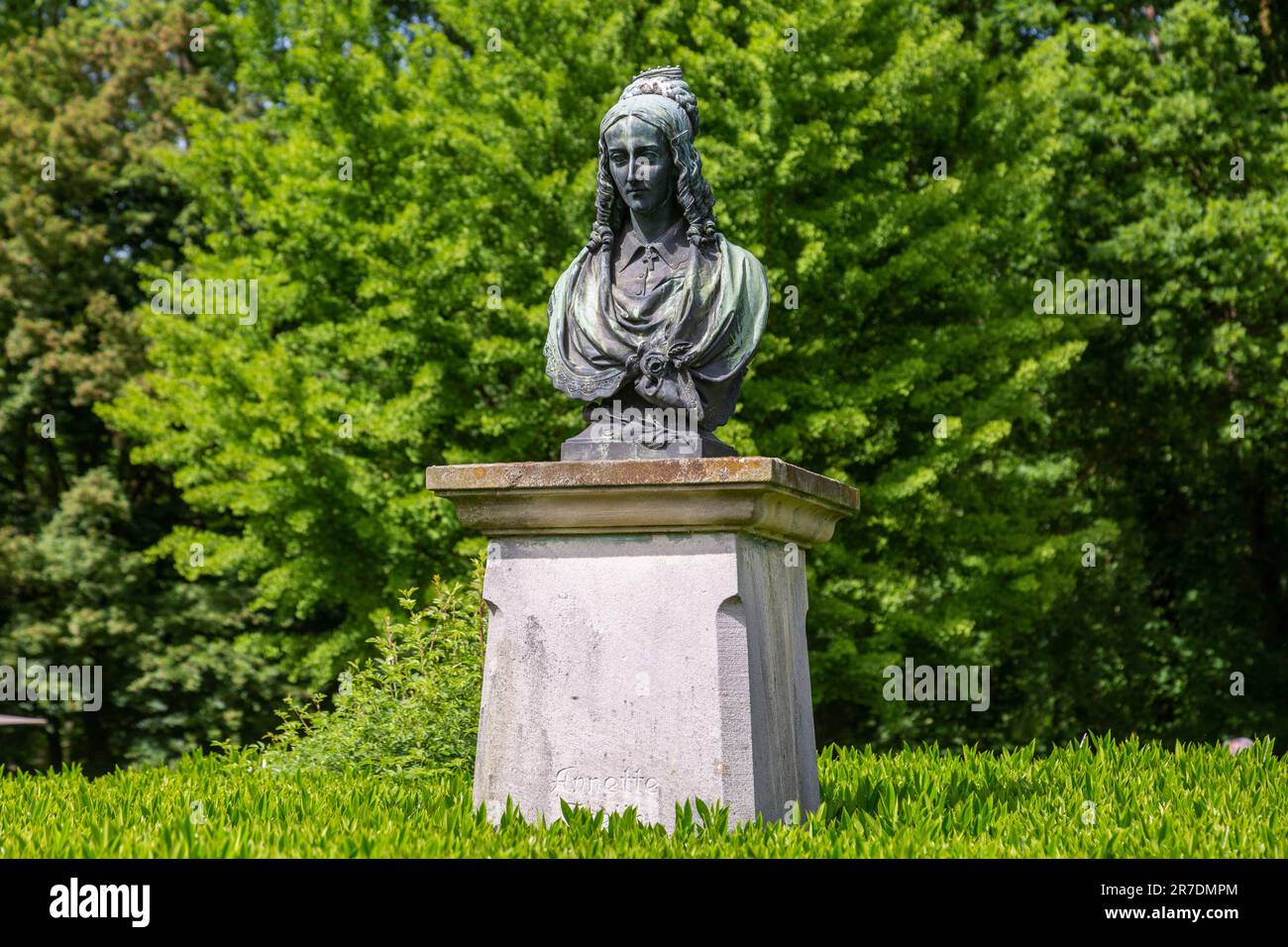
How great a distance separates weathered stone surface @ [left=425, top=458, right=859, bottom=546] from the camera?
6.02m

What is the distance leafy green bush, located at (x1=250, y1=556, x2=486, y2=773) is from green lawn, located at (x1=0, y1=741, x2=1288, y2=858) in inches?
19.3

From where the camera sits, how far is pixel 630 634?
6.20m

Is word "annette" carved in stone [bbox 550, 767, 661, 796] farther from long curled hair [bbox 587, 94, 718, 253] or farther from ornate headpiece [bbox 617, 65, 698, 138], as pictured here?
ornate headpiece [bbox 617, 65, 698, 138]

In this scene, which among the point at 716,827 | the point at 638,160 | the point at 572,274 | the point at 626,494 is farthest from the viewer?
the point at 572,274

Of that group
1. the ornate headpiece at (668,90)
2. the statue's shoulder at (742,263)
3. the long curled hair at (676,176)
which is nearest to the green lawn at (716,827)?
the statue's shoulder at (742,263)

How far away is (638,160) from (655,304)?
613 millimetres

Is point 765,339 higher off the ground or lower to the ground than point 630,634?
higher

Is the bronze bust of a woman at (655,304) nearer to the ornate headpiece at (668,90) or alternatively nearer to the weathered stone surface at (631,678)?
the ornate headpiece at (668,90)

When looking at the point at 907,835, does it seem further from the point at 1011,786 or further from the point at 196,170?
the point at 196,170

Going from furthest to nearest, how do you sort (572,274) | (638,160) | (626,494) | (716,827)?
(572,274) < (638,160) < (626,494) < (716,827)

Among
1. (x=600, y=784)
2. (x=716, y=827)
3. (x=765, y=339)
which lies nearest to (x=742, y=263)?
(x=600, y=784)

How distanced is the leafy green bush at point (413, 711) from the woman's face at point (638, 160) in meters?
3.52

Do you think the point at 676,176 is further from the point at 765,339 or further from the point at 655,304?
the point at 765,339

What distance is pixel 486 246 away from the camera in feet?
50.2
